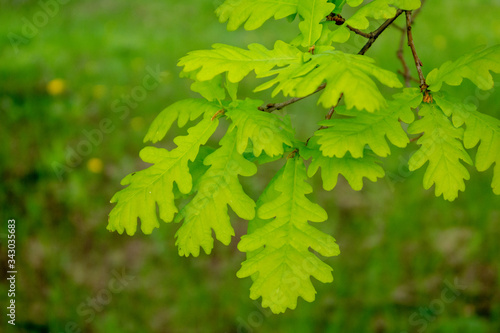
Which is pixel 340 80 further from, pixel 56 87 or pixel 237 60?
pixel 56 87

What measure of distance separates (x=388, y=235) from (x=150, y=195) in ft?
8.13

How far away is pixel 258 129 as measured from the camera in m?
1.09

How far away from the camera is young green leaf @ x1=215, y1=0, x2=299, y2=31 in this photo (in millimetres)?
1210

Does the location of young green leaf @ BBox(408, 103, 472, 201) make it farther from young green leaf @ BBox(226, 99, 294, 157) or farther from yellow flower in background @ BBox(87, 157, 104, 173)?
yellow flower in background @ BBox(87, 157, 104, 173)

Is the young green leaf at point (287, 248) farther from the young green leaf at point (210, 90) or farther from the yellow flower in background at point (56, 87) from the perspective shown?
the yellow flower in background at point (56, 87)

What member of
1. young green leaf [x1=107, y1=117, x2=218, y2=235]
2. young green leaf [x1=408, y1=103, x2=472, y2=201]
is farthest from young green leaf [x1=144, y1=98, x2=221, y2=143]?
young green leaf [x1=408, y1=103, x2=472, y2=201]

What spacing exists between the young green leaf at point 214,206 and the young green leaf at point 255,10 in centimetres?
38

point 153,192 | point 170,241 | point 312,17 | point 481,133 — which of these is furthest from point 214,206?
point 170,241

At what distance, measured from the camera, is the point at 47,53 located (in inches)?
187

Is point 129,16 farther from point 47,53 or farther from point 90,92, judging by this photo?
point 90,92

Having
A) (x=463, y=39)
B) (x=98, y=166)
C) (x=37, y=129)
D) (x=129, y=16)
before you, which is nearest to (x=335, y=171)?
(x=98, y=166)

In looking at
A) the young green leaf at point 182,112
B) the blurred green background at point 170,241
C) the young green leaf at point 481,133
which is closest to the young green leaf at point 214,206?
the young green leaf at point 182,112

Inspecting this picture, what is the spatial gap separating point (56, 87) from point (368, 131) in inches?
150

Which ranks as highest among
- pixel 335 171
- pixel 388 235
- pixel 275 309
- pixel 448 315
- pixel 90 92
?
pixel 335 171
